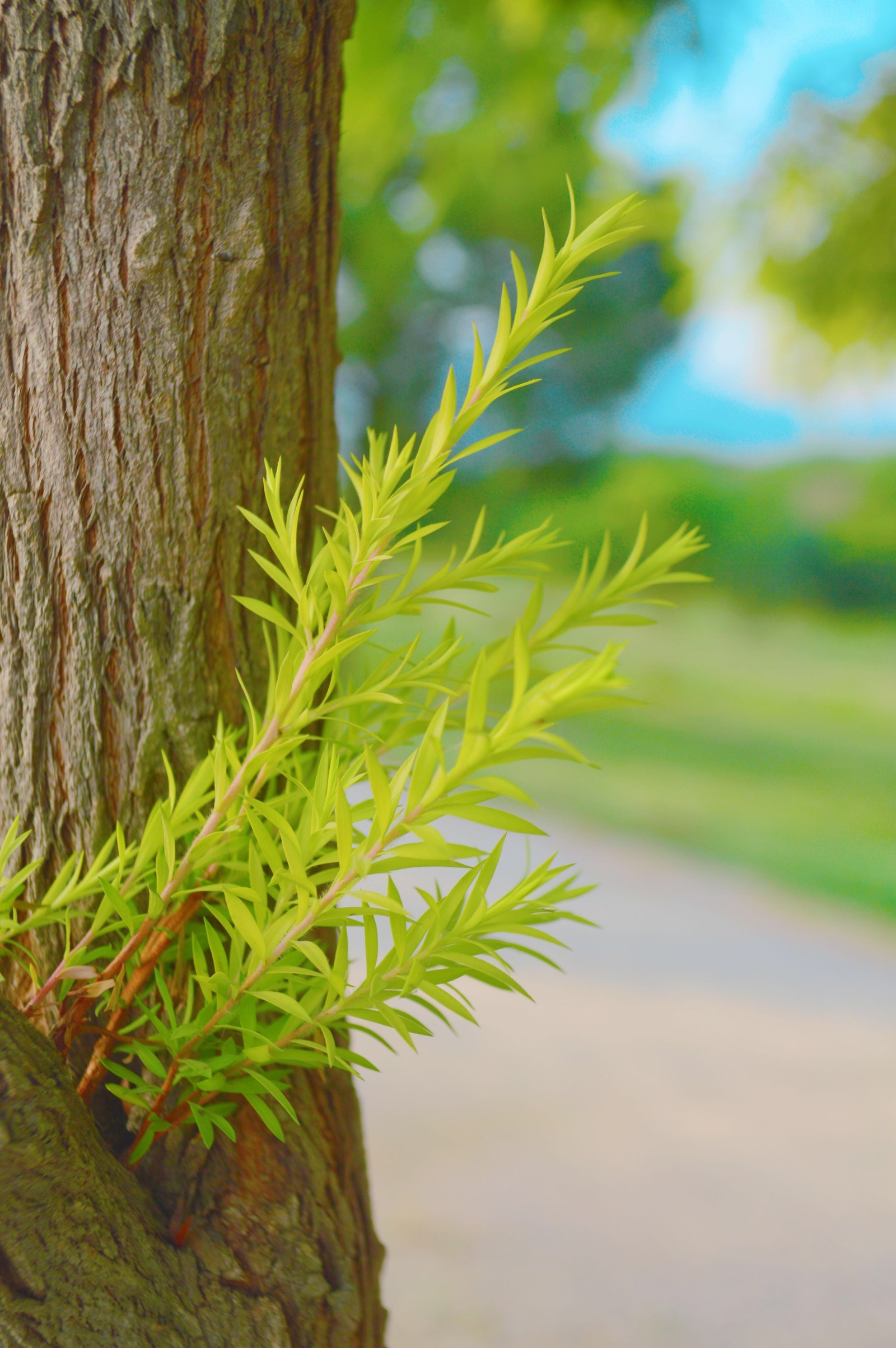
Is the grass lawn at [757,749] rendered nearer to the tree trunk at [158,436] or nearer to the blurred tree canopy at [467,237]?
the blurred tree canopy at [467,237]

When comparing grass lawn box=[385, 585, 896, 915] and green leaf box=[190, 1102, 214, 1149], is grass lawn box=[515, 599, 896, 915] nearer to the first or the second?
grass lawn box=[385, 585, 896, 915]

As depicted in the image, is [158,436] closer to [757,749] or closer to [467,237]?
[757,749]

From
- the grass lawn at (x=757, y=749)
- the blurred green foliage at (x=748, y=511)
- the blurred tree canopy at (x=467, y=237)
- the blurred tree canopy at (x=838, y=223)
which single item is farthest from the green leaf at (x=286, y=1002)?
the blurred green foliage at (x=748, y=511)

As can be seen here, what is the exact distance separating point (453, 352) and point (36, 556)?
404 centimetres

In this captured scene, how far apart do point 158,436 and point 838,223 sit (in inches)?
94.1

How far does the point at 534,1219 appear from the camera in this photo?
3.87 feet

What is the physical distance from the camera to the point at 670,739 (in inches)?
166

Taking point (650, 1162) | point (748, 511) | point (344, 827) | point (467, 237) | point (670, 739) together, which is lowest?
point (670, 739)

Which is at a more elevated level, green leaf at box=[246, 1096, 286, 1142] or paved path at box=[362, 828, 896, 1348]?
green leaf at box=[246, 1096, 286, 1142]

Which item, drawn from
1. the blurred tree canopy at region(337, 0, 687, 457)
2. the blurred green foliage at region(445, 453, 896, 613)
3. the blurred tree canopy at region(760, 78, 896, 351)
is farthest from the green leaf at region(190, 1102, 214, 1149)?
the blurred green foliage at region(445, 453, 896, 613)

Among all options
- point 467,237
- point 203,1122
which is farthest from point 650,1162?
point 467,237

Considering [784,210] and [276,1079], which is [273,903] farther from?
[784,210]

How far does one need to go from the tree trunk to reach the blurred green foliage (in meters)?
3.87

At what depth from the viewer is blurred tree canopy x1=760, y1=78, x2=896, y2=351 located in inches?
87.6
